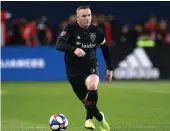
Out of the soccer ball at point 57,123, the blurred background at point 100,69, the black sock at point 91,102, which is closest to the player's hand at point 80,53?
the black sock at point 91,102

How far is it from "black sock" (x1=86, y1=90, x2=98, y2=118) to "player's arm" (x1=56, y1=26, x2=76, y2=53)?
86 cm

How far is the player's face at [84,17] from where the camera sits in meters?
10.7

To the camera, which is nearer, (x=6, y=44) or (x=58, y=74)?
(x=58, y=74)

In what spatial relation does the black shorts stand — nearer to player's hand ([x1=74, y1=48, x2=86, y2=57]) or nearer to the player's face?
player's hand ([x1=74, y1=48, x2=86, y2=57])

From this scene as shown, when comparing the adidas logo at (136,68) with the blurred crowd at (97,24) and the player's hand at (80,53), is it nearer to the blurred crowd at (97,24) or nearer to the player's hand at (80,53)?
the blurred crowd at (97,24)

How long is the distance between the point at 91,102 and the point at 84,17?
5.20 feet

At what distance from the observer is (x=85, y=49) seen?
11.0 meters

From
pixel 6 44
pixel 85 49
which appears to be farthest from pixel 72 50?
pixel 6 44

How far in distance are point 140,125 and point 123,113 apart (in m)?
2.31

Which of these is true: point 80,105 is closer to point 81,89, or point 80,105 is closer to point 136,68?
point 81,89

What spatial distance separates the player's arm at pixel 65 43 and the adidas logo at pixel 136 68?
483 inches

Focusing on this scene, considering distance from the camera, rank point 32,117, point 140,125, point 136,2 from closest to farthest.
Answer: point 140,125 < point 32,117 < point 136,2

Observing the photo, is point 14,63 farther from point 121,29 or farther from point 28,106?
point 28,106

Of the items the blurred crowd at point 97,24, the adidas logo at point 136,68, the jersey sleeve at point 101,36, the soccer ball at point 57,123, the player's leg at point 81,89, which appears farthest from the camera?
the blurred crowd at point 97,24
